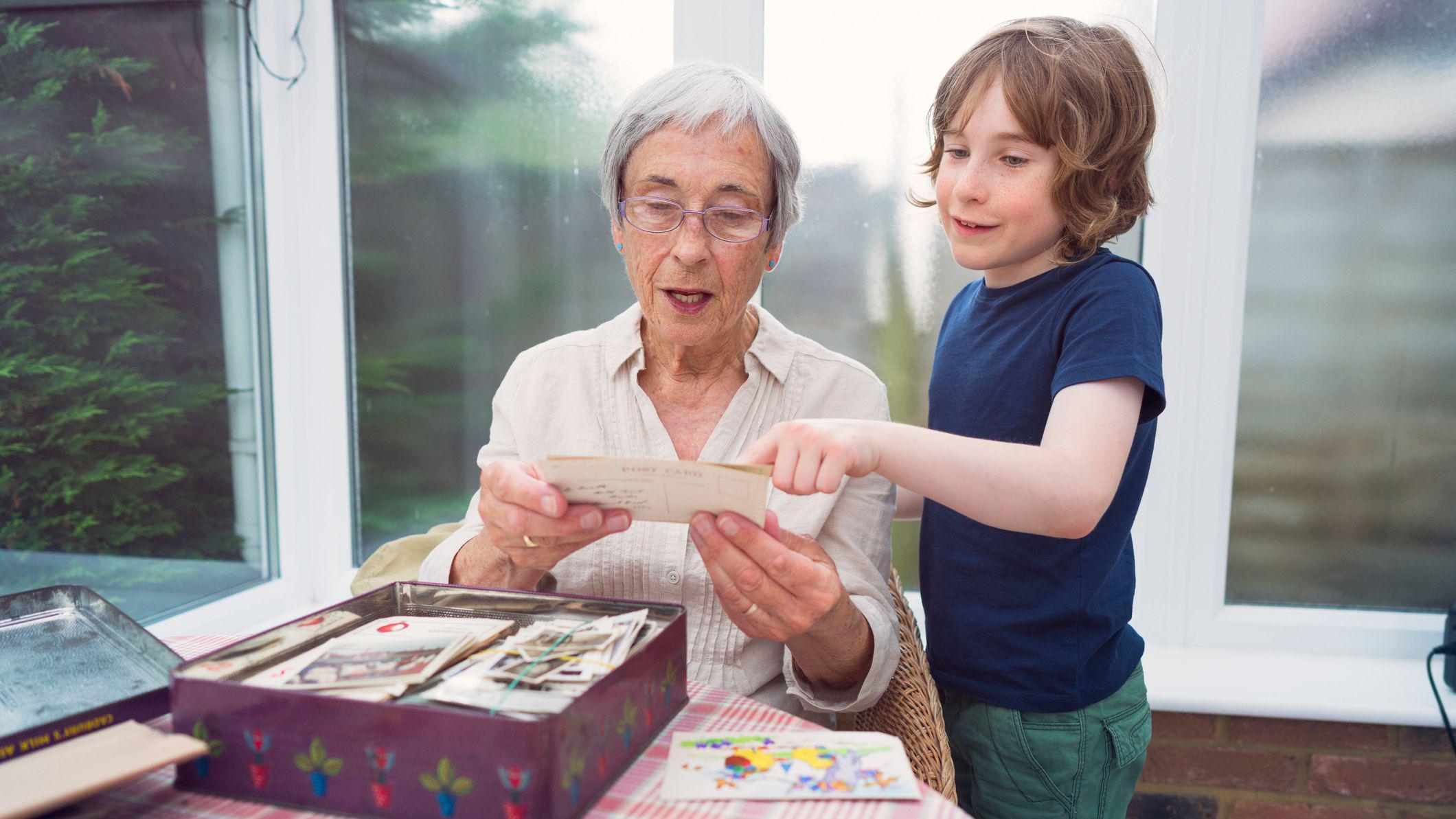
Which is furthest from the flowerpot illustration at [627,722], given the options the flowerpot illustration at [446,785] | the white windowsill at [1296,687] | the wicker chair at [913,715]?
the white windowsill at [1296,687]

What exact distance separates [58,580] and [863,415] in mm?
1956

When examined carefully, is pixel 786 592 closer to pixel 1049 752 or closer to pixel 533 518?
pixel 533 518

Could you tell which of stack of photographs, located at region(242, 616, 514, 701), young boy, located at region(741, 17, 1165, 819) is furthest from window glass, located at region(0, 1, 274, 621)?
young boy, located at region(741, 17, 1165, 819)

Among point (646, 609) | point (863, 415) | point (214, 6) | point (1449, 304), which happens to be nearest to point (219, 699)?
point (646, 609)

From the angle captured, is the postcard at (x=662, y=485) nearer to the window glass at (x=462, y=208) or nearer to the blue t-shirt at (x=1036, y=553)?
the blue t-shirt at (x=1036, y=553)

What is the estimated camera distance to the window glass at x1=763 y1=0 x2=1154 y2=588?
240 centimetres

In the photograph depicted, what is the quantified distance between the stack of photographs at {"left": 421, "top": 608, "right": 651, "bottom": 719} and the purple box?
0.03 metres

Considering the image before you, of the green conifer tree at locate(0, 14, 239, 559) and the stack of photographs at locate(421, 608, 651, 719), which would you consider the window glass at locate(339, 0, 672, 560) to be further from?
the stack of photographs at locate(421, 608, 651, 719)

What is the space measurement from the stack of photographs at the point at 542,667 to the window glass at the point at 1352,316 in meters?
2.04

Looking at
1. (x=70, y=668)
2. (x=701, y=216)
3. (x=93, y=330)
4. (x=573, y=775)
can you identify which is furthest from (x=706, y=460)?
(x=93, y=330)

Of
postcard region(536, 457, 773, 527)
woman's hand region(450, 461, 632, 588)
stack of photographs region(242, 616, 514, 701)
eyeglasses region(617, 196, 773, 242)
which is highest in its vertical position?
eyeglasses region(617, 196, 773, 242)

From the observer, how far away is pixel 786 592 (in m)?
1.21

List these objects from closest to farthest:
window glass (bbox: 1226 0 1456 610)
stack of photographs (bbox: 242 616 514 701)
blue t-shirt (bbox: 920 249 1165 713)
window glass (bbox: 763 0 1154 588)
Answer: stack of photographs (bbox: 242 616 514 701), blue t-shirt (bbox: 920 249 1165 713), window glass (bbox: 1226 0 1456 610), window glass (bbox: 763 0 1154 588)

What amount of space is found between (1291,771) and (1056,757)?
123cm
